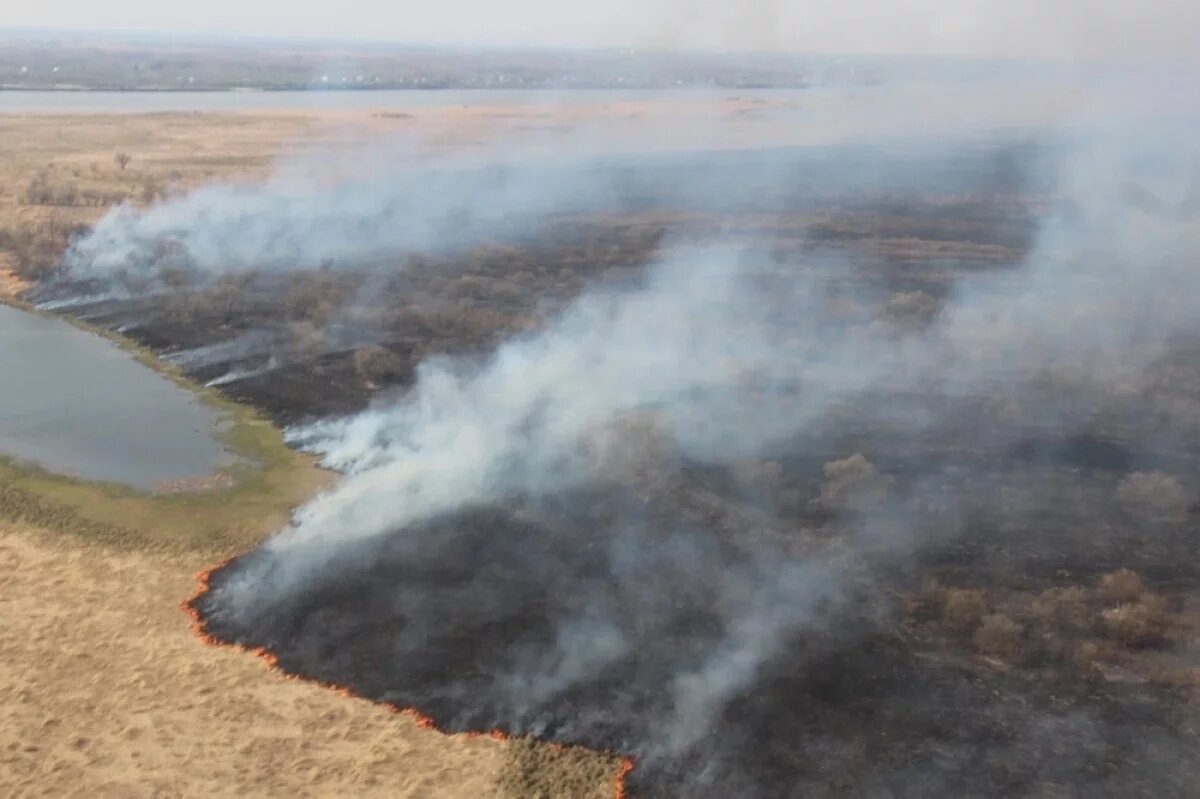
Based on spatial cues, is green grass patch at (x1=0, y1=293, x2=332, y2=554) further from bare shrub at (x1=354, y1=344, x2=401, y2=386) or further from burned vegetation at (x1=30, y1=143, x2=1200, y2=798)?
bare shrub at (x1=354, y1=344, x2=401, y2=386)

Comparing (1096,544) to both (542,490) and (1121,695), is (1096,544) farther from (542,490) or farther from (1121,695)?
(542,490)

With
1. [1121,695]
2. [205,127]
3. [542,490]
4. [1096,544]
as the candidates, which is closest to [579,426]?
[542,490]

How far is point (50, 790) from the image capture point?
74.9 feet

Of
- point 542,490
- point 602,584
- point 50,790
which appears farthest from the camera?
point 542,490

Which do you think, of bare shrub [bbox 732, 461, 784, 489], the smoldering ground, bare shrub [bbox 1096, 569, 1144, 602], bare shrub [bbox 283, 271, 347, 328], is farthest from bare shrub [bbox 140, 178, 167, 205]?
bare shrub [bbox 1096, 569, 1144, 602]

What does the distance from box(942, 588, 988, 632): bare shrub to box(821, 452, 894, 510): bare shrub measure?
7.01m

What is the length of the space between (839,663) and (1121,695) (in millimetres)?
6767

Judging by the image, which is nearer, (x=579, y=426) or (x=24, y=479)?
(x=24, y=479)

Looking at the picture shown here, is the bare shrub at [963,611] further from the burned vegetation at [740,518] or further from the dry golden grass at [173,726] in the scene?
the dry golden grass at [173,726]

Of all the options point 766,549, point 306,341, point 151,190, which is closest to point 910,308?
point 766,549

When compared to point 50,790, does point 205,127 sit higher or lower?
higher

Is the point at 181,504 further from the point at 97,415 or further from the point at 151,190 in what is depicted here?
the point at 151,190

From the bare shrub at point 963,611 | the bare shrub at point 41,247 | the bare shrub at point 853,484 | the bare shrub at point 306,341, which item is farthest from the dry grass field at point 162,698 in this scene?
the bare shrub at point 41,247

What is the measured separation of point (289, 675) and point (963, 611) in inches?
705
